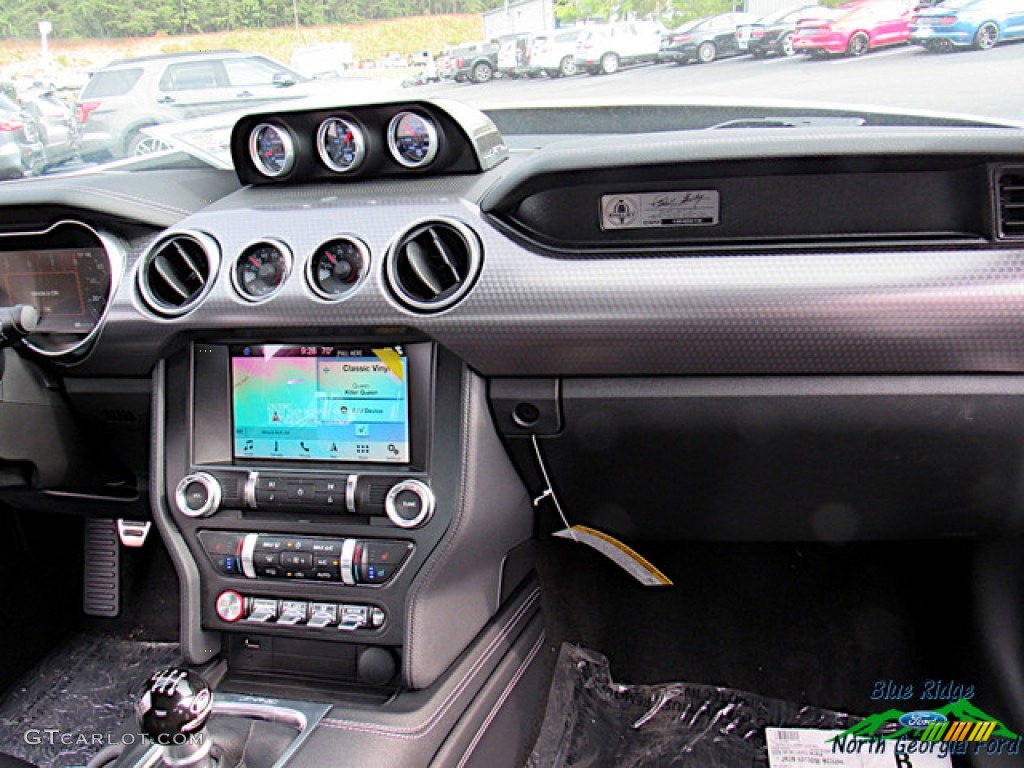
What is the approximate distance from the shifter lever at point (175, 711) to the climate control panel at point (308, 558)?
1.18 feet

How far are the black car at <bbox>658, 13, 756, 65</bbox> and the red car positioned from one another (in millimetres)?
134

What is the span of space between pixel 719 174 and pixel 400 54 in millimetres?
894

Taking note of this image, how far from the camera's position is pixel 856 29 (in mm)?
1946

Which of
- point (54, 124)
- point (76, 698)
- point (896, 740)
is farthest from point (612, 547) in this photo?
point (54, 124)

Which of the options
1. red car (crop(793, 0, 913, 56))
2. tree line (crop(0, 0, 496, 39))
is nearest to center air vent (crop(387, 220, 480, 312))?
tree line (crop(0, 0, 496, 39))

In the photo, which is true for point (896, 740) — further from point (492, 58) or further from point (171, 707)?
point (492, 58)

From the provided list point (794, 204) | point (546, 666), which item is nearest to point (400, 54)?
point (794, 204)

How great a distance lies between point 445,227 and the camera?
1.74m

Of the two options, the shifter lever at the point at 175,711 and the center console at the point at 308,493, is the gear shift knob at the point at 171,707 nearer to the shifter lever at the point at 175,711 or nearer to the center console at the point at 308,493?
the shifter lever at the point at 175,711

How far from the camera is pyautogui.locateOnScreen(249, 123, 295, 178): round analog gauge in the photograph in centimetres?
197

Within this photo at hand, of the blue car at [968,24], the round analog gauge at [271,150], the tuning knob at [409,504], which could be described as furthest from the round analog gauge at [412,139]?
the blue car at [968,24]

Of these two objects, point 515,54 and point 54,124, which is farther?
point 54,124

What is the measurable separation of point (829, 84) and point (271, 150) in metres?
1.27

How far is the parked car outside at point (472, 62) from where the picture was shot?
2.19 metres
